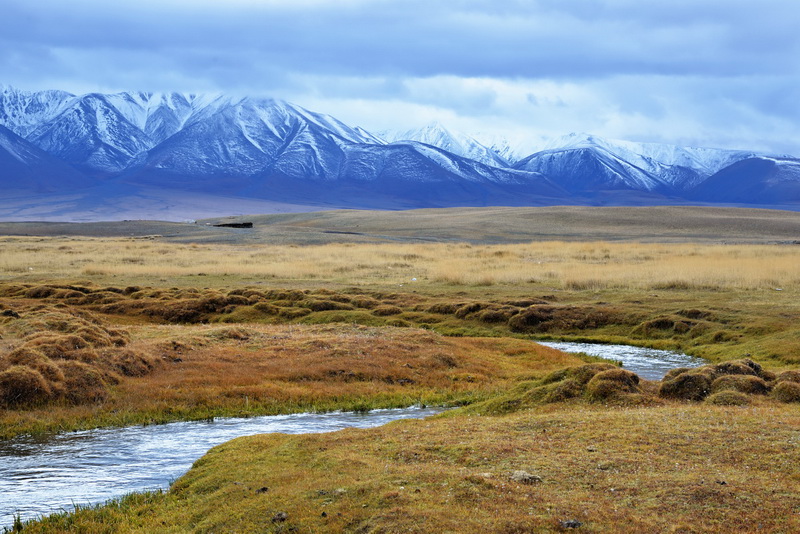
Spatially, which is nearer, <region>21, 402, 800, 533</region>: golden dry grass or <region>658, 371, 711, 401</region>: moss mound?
<region>21, 402, 800, 533</region>: golden dry grass

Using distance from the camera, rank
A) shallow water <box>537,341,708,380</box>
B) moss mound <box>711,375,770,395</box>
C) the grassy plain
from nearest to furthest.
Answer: the grassy plain < moss mound <box>711,375,770,395</box> < shallow water <box>537,341,708,380</box>

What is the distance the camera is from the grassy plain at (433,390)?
36.4 feet

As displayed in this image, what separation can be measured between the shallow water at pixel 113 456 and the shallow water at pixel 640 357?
34.4 feet

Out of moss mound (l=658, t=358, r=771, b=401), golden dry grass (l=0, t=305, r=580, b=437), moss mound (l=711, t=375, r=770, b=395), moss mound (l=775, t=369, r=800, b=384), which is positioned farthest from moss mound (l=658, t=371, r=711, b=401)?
golden dry grass (l=0, t=305, r=580, b=437)

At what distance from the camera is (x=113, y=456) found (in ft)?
56.5

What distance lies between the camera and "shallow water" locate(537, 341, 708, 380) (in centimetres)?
2881

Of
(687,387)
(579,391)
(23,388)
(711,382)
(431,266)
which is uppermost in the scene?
(431,266)

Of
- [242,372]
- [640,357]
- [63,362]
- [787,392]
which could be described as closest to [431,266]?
[640,357]

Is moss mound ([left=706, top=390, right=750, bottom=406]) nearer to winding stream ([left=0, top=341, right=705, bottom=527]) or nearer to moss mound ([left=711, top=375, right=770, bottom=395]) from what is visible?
moss mound ([left=711, top=375, right=770, bottom=395])

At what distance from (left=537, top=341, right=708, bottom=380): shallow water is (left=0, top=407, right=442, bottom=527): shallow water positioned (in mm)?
10488

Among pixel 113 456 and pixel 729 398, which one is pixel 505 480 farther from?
pixel 113 456

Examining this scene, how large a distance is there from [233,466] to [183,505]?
5.73 feet

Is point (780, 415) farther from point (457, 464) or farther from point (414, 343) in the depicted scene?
point (414, 343)

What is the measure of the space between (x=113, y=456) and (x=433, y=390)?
36.4ft
